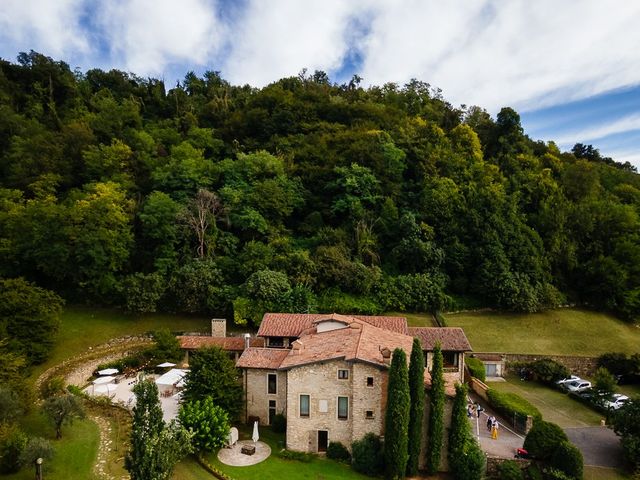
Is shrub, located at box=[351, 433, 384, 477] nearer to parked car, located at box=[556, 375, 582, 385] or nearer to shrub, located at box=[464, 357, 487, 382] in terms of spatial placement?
shrub, located at box=[464, 357, 487, 382]

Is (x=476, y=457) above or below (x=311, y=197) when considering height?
below

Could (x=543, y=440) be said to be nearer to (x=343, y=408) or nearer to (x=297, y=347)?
(x=343, y=408)

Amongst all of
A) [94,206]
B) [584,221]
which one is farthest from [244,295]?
[584,221]

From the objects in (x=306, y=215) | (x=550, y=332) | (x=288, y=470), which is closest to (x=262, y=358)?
(x=288, y=470)

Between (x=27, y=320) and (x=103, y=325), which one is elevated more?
(x=27, y=320)

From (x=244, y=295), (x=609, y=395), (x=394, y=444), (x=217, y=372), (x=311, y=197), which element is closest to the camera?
(x=394, y=444)

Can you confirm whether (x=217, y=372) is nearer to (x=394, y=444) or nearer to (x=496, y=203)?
(x=394, y=444)
